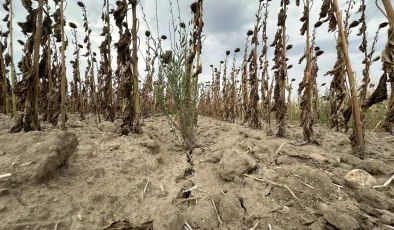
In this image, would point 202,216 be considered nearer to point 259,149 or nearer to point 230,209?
point 230,209

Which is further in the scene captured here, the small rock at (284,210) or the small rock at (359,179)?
the small rock at (359,179)

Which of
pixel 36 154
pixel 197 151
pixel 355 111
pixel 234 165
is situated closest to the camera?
pixel 36 154

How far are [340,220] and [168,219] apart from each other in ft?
3.63

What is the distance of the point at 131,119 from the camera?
307 cm

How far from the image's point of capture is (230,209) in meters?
1.69

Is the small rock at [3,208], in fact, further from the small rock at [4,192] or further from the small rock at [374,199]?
the small rock at [374,199]

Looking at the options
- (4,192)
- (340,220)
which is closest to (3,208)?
(4,192)

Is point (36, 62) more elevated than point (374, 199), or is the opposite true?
point (36, 62)

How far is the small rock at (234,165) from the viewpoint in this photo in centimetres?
207

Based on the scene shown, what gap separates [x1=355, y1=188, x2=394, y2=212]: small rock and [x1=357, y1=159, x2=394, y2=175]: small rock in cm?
48

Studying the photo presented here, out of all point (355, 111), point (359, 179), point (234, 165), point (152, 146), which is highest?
point (355, 111)

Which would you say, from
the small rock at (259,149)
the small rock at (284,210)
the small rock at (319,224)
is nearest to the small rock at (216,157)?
the small rock at (259,149)

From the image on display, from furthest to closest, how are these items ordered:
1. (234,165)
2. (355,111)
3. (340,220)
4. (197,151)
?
(197,151) < (355,111) < (234,165) < (340,220)

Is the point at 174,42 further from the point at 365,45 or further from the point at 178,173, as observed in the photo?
the point at 365,45
